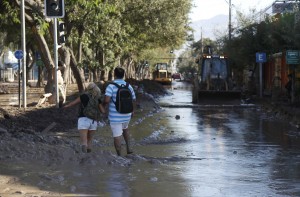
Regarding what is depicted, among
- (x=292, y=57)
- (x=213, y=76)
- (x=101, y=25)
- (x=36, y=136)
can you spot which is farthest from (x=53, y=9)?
(x=213, y=76)

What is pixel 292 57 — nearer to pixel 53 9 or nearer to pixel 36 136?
pixel 53 9

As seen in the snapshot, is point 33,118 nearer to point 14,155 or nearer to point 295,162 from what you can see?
point 14,155

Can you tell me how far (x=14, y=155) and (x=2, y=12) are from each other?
14425 millimetres

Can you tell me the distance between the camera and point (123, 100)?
34.6ft

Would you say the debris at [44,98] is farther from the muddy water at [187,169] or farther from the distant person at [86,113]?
the distant person at [86,113]

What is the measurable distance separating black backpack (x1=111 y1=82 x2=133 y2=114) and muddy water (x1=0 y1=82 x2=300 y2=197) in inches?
35.2

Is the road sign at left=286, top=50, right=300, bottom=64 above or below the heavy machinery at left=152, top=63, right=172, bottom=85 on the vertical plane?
above

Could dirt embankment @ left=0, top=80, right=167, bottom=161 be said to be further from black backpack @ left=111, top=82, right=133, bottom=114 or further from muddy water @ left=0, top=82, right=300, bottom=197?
black backpack @ left=111, top=82, right=133, bottom=114

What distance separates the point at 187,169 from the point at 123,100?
1699 millimetres

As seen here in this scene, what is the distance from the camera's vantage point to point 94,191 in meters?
7.96

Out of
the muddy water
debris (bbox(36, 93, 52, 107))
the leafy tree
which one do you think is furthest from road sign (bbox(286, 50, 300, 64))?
debris (bbox(36, 93, 52, 107))

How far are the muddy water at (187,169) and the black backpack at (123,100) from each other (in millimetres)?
893

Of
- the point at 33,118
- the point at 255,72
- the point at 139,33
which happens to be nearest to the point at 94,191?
the point at 33,118

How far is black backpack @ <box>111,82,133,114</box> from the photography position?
1054cm
